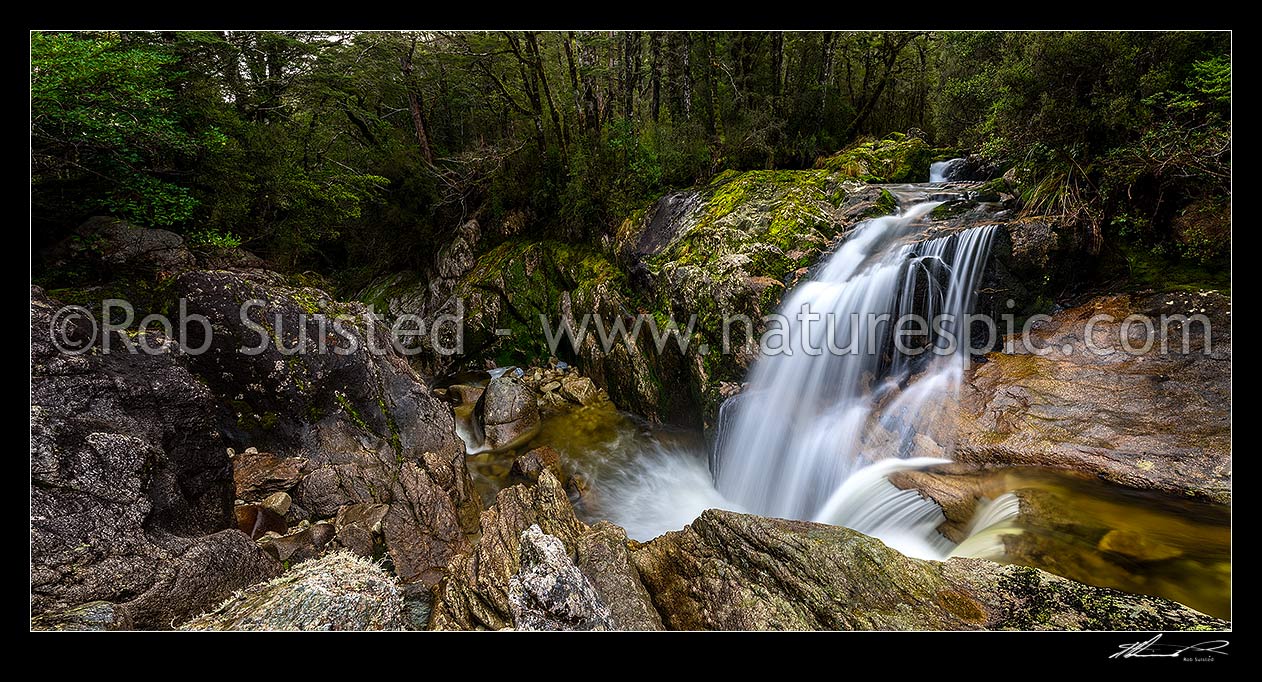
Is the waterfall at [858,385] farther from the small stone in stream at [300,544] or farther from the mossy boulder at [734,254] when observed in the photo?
the small stone in stream at [300,544]

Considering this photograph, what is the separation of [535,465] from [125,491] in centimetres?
A: 488

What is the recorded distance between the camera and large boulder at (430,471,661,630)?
3.31m

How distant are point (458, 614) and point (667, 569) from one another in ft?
5.70

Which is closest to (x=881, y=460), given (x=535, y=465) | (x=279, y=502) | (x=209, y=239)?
(x=535, y=465)

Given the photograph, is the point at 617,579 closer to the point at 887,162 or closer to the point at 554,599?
the point at 554,599

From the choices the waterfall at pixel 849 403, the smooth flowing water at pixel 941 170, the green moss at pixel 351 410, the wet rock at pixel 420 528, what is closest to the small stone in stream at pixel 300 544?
the wet rock at pixel 420 528

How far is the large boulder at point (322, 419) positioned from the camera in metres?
5.27

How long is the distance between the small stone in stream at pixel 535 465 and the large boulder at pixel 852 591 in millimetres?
4049

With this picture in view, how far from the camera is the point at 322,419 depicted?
604 cm

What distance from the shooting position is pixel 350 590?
3.65 m

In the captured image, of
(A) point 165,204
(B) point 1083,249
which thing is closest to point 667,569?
(B) point 1083,249

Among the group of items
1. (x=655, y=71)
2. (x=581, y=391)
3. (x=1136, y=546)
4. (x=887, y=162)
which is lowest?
(x=1136, y=546)

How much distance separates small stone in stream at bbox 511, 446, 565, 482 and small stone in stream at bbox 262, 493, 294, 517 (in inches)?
132

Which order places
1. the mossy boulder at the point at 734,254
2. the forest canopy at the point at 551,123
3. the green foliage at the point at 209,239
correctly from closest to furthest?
the forest canopy at the point at 551,123, the green foliage at the point at 209,239, the mossy boulder at the point at 734,254
